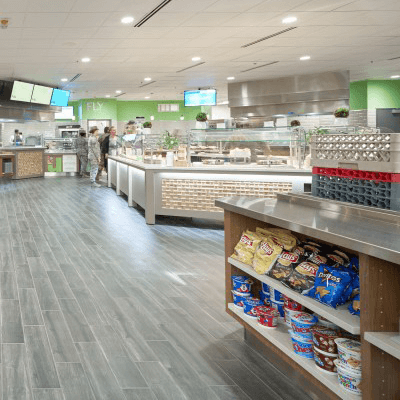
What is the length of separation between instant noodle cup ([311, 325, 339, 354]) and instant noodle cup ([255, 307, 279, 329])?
17.4 inches

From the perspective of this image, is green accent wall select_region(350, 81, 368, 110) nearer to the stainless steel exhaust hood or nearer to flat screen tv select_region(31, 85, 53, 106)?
the stainless steel exhaust hood

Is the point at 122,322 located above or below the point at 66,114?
below

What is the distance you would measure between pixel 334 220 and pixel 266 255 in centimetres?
48

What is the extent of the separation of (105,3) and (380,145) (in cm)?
462

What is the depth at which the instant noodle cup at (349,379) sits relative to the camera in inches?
75.4

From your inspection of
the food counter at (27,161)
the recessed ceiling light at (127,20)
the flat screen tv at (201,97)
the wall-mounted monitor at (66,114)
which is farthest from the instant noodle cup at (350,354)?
the wall-mounted monitor at (66,114)

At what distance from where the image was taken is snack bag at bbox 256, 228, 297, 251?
2.55 m

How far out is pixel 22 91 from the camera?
43.4 ft

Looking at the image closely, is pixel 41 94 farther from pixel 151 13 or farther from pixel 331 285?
pixel 331 285

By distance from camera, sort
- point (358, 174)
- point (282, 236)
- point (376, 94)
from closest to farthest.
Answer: point (358, 174) < point (282, 236) < point (376, 94)

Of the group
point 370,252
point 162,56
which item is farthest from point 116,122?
point 370,252

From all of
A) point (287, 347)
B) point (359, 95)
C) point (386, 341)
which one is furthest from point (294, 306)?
point (359, 95)

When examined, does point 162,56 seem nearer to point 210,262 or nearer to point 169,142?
point 169,142

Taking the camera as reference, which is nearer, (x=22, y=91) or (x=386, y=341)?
(x=386, y=341)
